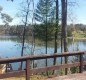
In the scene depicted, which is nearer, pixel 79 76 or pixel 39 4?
pixel 79 76

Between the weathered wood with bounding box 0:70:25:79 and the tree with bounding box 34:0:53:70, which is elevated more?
the tree with bounding box 34:0:53:70

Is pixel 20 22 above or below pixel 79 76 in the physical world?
above

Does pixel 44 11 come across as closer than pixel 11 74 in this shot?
No

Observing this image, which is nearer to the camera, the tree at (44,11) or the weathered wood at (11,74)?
the weathered wood at (11,74)

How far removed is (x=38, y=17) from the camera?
43719 millimetres

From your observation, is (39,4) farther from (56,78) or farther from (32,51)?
(56,78)

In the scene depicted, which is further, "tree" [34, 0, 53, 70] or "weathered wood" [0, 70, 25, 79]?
"tree" [34, 0, 53, 70]

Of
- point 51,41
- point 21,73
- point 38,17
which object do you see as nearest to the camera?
point 21,73

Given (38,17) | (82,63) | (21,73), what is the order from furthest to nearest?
(38,17)
(82,63)
(21,73)

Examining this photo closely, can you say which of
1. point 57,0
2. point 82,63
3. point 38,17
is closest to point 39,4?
point 38,17


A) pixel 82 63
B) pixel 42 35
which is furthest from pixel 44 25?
pixel 82 63

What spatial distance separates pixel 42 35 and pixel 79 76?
31.5m

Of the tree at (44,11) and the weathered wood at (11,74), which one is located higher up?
the tree at (44,11)

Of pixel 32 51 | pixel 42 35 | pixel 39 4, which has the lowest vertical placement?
pixel 32 51
